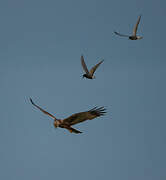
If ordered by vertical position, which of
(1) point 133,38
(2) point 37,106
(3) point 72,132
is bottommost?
(3) point 72,132

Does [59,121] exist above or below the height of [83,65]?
below

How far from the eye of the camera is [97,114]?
825 inches

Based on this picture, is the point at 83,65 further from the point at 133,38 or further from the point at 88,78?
the point at 133,38

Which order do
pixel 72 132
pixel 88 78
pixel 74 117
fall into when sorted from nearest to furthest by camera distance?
pixel 74 117, pixel 72 132, pixel 88 78

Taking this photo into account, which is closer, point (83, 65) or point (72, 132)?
point (72, 132)

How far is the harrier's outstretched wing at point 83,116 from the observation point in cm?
2042

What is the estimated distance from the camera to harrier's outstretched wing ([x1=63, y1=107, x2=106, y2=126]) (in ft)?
67.0

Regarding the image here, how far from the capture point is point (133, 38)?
3916cm

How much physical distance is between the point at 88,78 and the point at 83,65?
1.10 meters

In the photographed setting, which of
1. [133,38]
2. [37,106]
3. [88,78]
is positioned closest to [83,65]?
[88,78]

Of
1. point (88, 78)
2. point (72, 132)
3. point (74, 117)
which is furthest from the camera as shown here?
point (88, 78)

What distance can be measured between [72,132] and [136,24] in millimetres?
20004

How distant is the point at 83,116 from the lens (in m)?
20.6

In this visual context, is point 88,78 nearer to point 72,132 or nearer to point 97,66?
point 97,66
